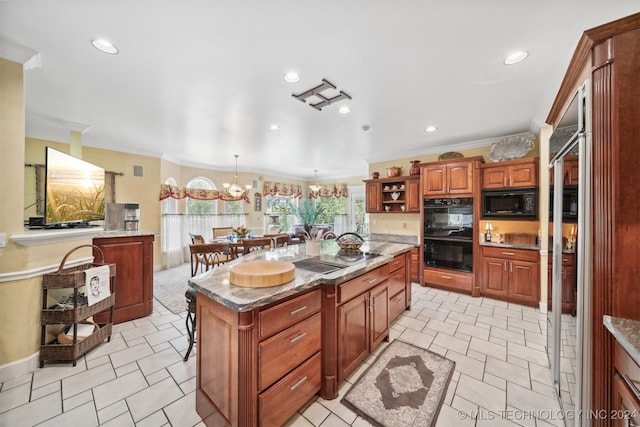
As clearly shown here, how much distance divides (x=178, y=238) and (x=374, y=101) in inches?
214

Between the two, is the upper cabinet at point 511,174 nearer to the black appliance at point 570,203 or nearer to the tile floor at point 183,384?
the tile floor at point 183,384

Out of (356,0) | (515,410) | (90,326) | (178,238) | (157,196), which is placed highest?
(356,0)

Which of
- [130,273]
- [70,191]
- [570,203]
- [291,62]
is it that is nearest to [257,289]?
[291,62]

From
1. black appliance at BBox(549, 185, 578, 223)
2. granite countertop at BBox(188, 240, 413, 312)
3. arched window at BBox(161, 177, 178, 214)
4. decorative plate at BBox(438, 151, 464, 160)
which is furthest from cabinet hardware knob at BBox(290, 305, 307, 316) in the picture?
arched window at BBox(161, 177, 178, 214)

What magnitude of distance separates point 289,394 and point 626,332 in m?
1.60

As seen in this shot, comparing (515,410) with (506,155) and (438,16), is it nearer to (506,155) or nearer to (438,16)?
(438,16)

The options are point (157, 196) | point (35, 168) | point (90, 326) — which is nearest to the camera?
point (90, 326)

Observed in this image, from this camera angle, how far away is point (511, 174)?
3.52 metres

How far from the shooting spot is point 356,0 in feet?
4.65

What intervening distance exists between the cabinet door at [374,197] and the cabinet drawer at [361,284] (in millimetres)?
2811

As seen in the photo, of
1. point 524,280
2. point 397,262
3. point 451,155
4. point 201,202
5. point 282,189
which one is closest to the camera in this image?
point 397,262

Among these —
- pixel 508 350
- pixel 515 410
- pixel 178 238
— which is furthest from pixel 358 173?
pixel 515 410

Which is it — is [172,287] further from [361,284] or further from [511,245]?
[511,245]

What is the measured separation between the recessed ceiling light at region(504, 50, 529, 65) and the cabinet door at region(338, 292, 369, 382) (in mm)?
2328
